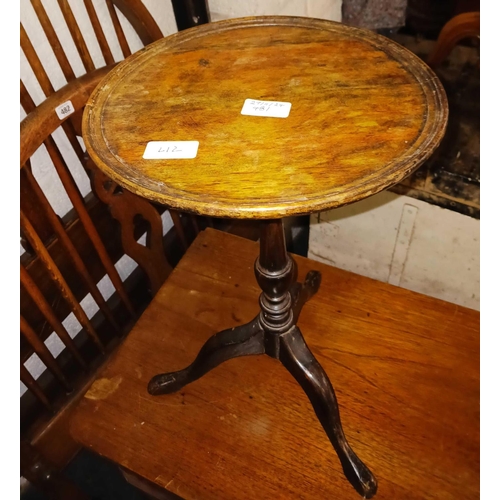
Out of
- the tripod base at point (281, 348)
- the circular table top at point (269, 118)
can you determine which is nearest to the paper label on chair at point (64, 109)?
the circular table top at point (269, 118)

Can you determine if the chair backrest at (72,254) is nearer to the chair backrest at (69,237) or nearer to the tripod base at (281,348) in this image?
the chair backrest at (69,237)

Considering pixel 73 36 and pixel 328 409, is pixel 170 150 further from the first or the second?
pixel 328 409

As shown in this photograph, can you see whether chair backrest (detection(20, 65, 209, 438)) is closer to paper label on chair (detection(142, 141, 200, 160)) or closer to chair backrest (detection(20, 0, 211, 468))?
chair backrest (detection(20, 0, 211, 468))

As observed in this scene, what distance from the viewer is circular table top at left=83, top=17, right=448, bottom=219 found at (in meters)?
0.65

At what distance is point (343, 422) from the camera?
1.08 metres

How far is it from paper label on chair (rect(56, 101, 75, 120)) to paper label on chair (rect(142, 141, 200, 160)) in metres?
0.31

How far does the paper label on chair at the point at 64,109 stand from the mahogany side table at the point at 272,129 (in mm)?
127

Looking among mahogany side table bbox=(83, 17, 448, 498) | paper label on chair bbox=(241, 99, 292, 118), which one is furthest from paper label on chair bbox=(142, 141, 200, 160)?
paper label on chair bbox=(241, 99, 292, 118)

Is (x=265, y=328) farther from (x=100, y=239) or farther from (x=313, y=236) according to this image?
(x=313, y=236)

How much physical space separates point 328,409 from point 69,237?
0.68 metres

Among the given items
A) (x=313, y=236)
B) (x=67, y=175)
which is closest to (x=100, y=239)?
(x=67, y=175)

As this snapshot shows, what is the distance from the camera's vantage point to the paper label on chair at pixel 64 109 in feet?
3.12

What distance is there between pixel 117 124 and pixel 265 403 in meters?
0.68

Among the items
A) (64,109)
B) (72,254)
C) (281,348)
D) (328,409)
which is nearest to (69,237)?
(72,254)
